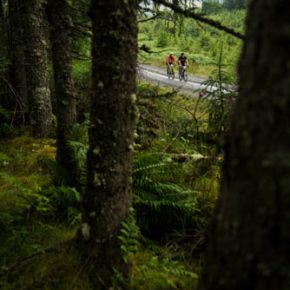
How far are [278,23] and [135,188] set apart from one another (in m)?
3.20

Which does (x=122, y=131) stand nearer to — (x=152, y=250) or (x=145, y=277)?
(x=145, y=277)

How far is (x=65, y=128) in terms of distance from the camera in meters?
4.73

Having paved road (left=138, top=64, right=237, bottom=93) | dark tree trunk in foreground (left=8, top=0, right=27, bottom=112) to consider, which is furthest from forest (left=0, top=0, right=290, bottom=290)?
paved road (left=138, top=64, right=237, bottom=93)

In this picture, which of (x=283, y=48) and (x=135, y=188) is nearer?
(x=283, y=48)

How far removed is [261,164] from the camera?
4.06 ft

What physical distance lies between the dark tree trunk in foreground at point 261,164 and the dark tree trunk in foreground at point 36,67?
5823 mm

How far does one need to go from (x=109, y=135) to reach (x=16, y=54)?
6488mm

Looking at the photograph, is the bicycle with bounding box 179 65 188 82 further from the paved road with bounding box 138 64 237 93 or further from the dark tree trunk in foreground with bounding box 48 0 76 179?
the dark tree trunk in foreground with bounding box 48 0 76 179

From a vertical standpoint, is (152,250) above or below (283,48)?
below

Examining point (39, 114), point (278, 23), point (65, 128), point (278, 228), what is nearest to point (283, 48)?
point (278, 23)

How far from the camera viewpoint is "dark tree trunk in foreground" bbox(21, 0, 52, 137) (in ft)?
21.2

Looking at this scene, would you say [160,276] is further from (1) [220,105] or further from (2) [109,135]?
(1) [220,105]

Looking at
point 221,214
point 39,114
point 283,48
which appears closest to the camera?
point 283,48

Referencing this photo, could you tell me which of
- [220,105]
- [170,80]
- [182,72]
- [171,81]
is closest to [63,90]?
[220,105]
